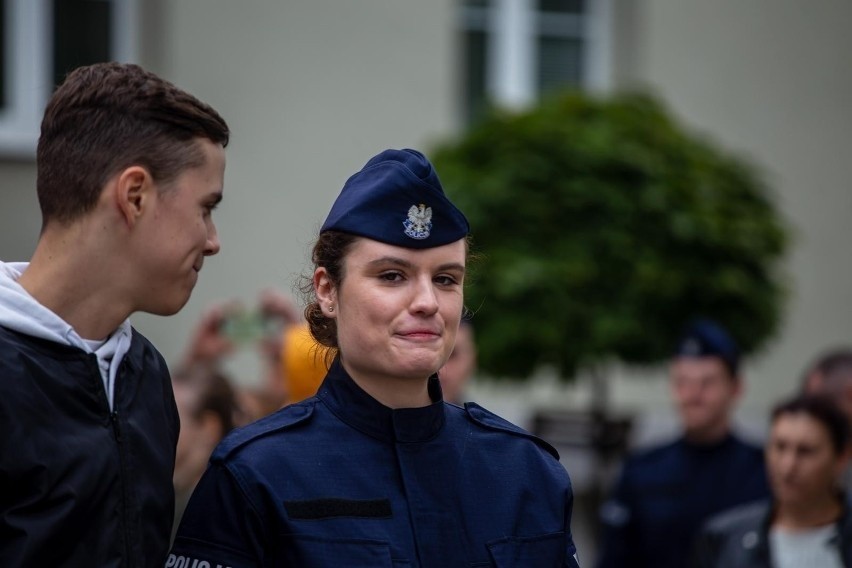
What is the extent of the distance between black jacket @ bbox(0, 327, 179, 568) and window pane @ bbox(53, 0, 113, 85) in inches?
270

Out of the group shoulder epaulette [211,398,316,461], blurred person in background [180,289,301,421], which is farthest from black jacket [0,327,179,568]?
blurred person in background [180,289,301,421]

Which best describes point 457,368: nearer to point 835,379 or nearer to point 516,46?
point 835,379

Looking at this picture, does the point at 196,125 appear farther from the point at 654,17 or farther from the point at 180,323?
the point at 654,17

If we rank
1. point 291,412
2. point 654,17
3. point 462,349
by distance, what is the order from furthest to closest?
point 654,17, point 462,349, point 291,412

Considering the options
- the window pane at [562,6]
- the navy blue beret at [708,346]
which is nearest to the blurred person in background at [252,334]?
the navy blue beret at [708,346]

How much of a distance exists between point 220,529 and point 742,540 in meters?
3.07

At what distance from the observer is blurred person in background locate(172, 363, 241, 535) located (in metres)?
4.58

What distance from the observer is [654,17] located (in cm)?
1246

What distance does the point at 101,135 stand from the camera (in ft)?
8.14

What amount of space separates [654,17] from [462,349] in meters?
7.94

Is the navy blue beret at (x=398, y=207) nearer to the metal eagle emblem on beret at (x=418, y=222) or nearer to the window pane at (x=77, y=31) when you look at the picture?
the metal eagle emblem on beret at (x=418, y=222)

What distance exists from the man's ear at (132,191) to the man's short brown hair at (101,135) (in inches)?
0.6

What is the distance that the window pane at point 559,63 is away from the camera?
40.4 feet

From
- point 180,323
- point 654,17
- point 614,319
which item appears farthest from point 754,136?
point 180,323
